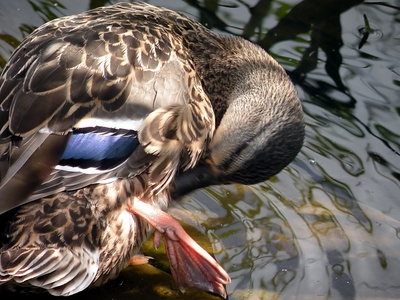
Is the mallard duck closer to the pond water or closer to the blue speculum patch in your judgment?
the blue speculum patch

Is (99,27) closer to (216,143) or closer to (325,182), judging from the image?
(216,143)

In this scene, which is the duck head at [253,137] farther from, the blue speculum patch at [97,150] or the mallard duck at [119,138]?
the blue speculum patch at [97,150]

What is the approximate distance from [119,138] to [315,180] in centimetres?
191

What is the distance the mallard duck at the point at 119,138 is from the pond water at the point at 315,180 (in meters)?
0.42

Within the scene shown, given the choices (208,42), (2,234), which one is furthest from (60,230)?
(208,42)

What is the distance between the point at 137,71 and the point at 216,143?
843mm

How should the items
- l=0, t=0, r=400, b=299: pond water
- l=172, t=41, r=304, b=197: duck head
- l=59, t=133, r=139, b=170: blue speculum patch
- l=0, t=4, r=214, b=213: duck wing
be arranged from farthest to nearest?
l=0, t=0, r=400, b=299: pond water
l=172, t=41, r=304, b=197: duck head
l=59, t=133, r=139, b=170: blue speculum patch
l=0, t=4, r=214, b=213: duck wing

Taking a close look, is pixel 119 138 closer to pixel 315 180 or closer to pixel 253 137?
pixel 253 137

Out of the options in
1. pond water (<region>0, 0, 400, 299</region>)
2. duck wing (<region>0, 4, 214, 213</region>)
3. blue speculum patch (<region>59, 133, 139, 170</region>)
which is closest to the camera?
duck wing (<region>0, 4, 214, 213</region>)

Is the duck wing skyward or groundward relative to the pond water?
skyward

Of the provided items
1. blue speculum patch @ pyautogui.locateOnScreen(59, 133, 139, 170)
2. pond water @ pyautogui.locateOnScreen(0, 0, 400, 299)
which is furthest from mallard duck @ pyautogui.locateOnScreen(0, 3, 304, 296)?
pond water @ pyautogui.locateOnScreen(0, 0, 400, 299)

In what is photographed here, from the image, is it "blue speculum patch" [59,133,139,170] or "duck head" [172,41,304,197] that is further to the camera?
"duck head" [172,41,304,197]

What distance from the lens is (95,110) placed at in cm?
400

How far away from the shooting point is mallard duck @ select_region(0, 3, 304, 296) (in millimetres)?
3865
